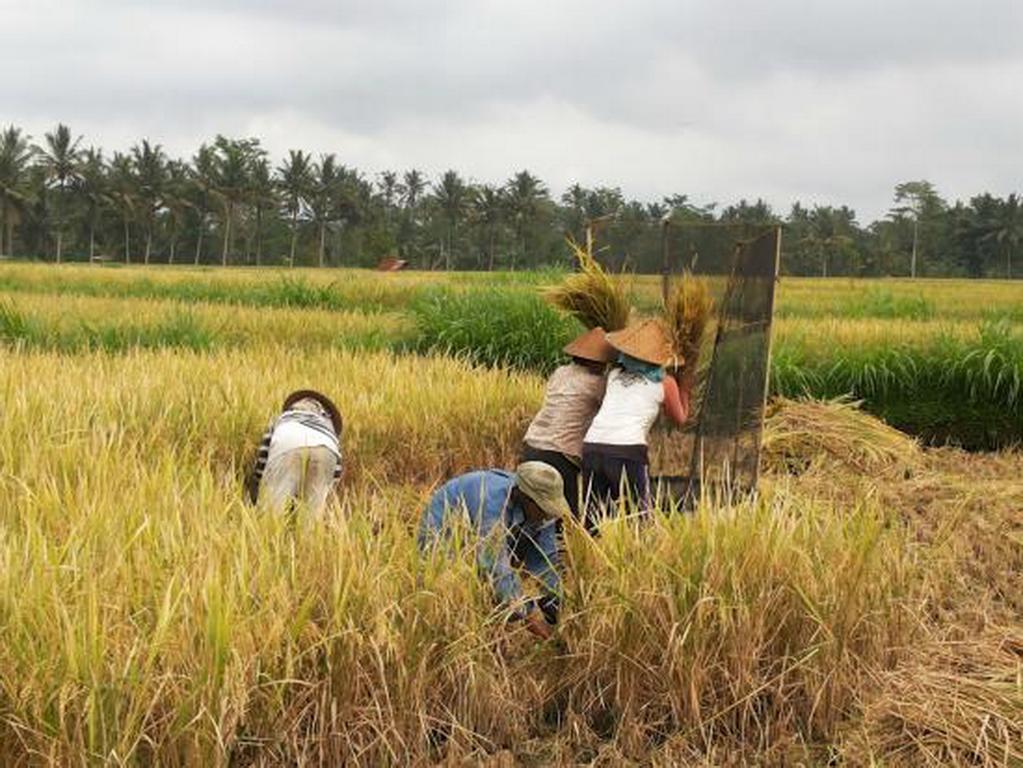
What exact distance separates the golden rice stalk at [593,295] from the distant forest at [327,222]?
44956 millimetres

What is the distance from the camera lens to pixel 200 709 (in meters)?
1.99

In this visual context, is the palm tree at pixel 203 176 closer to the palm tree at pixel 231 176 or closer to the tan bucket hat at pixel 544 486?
Answer: the palm tree at pixel 231 176

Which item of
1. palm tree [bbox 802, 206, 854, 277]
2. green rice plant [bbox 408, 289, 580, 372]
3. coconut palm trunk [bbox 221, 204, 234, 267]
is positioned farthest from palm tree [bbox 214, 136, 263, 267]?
green rice plant [bbox 408, 289, 580, 372]

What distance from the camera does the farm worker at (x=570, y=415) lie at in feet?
14.0

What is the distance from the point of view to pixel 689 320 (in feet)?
14.6

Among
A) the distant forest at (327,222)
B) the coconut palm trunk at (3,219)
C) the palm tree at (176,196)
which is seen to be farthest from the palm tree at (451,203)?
the coconut palm trunk at (3,219)

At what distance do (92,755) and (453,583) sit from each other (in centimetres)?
95

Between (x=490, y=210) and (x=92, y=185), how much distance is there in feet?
69.8

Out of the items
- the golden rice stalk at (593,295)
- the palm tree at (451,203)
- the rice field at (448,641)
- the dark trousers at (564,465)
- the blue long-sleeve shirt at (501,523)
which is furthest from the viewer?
the palm tree at (451,203)

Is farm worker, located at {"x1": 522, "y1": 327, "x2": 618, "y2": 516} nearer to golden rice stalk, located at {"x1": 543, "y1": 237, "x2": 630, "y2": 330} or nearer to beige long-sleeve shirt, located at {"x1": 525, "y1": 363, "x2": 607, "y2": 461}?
beige long-sleeve shirt, located at {"x1": 525, "y1": 363, "x2": 607, "y2": 461}

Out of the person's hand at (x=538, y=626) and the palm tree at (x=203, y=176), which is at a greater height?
the palm tree at (x=203, y=176)

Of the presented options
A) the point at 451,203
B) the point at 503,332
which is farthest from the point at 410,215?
the point at 503,332

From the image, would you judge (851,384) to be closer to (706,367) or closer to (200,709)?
(706,367)

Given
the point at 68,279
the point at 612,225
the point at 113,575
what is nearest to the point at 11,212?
the point at 68,279
